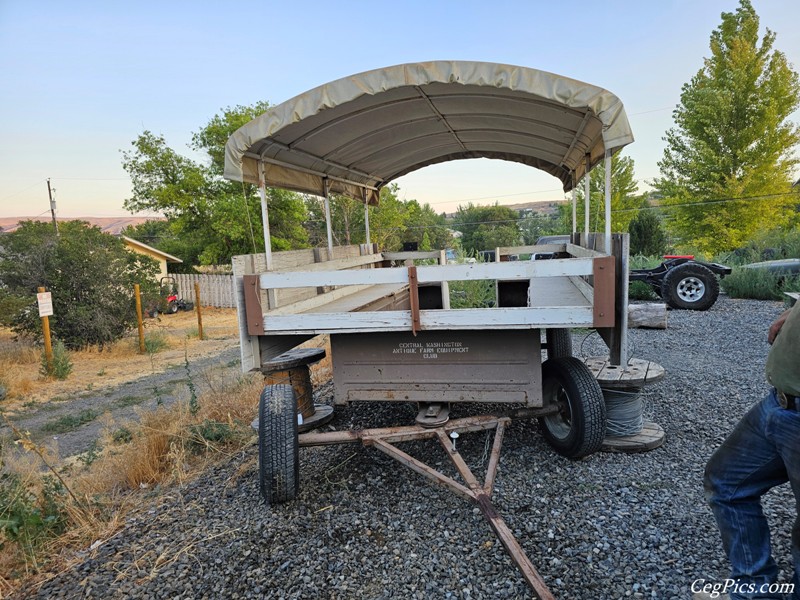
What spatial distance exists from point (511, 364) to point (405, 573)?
170 cm

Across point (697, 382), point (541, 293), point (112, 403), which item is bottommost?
point (112, 403)

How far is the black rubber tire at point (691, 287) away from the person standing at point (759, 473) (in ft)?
35.4

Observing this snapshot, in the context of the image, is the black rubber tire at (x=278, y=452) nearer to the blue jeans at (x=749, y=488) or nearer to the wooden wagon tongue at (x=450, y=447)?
the wooden wagon tongue at (x=450, y=447)

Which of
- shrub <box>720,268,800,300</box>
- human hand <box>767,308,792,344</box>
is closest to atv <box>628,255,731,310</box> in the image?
shrub <box>720,268,800,300</box>

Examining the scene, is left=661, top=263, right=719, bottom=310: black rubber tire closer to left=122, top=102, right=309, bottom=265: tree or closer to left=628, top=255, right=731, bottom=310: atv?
left=628, top=255, right=731, bottom=310: atv

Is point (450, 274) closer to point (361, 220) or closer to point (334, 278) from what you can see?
point (334, 278)

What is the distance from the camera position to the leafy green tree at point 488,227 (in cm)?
6069

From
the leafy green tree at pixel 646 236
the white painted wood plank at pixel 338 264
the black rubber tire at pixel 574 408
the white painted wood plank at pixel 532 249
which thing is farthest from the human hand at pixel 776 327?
the leafy green tree at pixel 646 236

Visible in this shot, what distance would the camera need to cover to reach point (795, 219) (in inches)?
878

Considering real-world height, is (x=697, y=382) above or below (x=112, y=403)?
above

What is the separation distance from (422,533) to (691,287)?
1128 centimetres

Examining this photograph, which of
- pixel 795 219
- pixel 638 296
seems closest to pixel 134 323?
pixel 638 296

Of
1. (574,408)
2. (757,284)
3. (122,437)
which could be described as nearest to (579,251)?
(574,408)

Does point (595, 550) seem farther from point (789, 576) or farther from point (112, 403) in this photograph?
point (112, 403)
